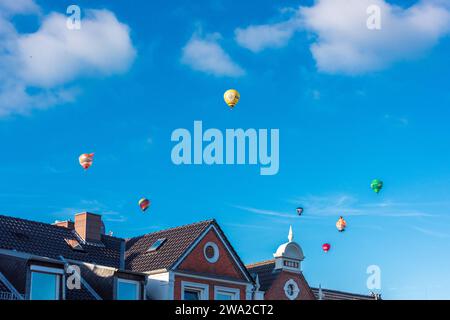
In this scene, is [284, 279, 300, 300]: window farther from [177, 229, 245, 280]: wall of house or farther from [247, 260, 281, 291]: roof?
[177, 229, 245, 280]: wall of house

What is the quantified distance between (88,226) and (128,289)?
5800 mm

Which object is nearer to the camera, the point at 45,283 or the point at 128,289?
the point at 45,283

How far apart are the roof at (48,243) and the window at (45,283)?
10.0ft

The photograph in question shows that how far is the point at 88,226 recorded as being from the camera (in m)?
43.1

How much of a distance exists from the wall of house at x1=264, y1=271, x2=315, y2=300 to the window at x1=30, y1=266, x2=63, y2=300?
14.8m

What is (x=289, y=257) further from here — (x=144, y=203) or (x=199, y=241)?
(x=144, y=203)

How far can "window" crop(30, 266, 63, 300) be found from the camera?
1336 inches

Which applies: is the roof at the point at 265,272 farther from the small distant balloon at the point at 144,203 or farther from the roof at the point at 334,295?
the small distant balloon at the point at 144,203

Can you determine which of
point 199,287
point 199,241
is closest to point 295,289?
point 199,287
